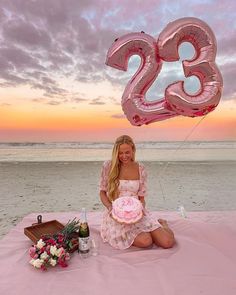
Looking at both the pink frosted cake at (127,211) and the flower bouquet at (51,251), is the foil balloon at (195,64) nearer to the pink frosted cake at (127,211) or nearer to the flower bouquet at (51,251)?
the pink frosted cake at (127,211)

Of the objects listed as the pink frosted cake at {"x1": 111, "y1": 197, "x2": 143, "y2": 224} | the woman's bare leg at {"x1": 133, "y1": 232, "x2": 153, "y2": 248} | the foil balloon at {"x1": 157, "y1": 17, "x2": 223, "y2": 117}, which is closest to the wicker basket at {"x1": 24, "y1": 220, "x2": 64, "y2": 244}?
the pink frosted cake at {"x1": 111, "y1": 197, "x2": 143, "y2": 224}

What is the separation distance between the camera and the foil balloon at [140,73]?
275 centimetres

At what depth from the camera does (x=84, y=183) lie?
24.2 feet

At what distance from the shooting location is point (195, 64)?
2689 mm

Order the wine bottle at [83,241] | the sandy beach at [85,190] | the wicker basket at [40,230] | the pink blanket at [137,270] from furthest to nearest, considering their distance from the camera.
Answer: the sandy beach at [85,190] → the wicker basket at [40,230] → the wine bottle at [83,241] → the pink blanket at [137,270]

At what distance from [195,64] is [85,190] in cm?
458

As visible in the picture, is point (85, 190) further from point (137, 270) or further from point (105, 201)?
point (137, 270)

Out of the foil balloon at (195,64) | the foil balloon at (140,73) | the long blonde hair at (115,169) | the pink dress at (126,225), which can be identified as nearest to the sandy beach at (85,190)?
the pink dress at (126,225)

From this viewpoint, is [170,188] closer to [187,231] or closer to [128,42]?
[187,231]

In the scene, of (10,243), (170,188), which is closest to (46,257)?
(10,243)

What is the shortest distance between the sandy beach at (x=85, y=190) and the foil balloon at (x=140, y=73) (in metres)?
2.59

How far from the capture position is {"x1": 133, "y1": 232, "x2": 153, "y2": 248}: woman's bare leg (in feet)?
9.69

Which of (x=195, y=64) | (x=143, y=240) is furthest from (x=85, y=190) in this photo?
(x=195, y=64)

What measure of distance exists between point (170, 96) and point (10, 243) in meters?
2.37
